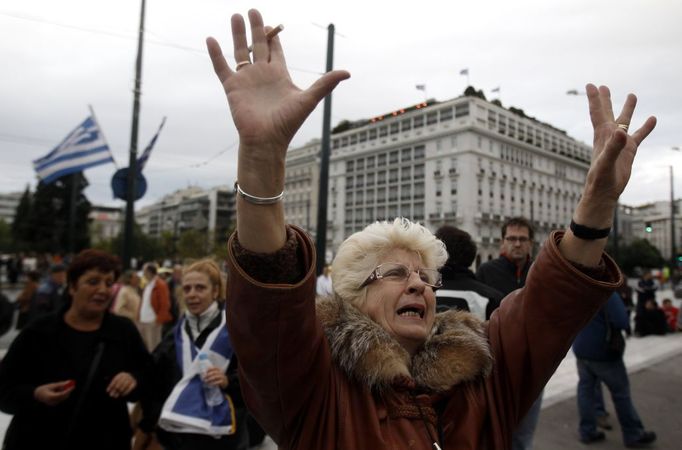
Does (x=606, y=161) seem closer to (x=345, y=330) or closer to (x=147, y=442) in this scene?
(x=345, y=330)

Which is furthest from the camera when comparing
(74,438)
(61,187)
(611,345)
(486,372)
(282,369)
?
(61,187)

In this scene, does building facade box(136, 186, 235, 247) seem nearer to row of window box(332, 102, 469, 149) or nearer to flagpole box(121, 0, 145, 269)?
row of window box(332, 102, 469, 149)

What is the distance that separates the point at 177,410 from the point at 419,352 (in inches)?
74.1

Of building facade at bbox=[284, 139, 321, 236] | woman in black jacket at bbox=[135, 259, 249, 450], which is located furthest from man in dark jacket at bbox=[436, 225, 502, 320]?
building facade at bbox=[284, 139, 321, 236]

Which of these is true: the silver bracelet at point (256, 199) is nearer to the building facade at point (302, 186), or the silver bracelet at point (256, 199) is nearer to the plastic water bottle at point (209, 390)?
the plastic water bottle at point (209, 390)

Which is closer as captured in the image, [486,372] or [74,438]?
[486,372]

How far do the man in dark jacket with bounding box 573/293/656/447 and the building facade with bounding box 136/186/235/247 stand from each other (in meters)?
85.8

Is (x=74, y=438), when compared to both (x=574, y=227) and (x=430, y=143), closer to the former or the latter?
(x=574, y=227)

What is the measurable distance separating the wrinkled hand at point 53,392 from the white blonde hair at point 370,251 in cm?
172

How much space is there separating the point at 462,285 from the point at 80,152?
9782mm

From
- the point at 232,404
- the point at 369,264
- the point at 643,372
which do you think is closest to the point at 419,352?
the point at 369,264

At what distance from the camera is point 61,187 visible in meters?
56.0

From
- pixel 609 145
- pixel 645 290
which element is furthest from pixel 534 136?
pixel 609 145

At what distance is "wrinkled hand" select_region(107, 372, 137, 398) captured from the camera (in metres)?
2.83
